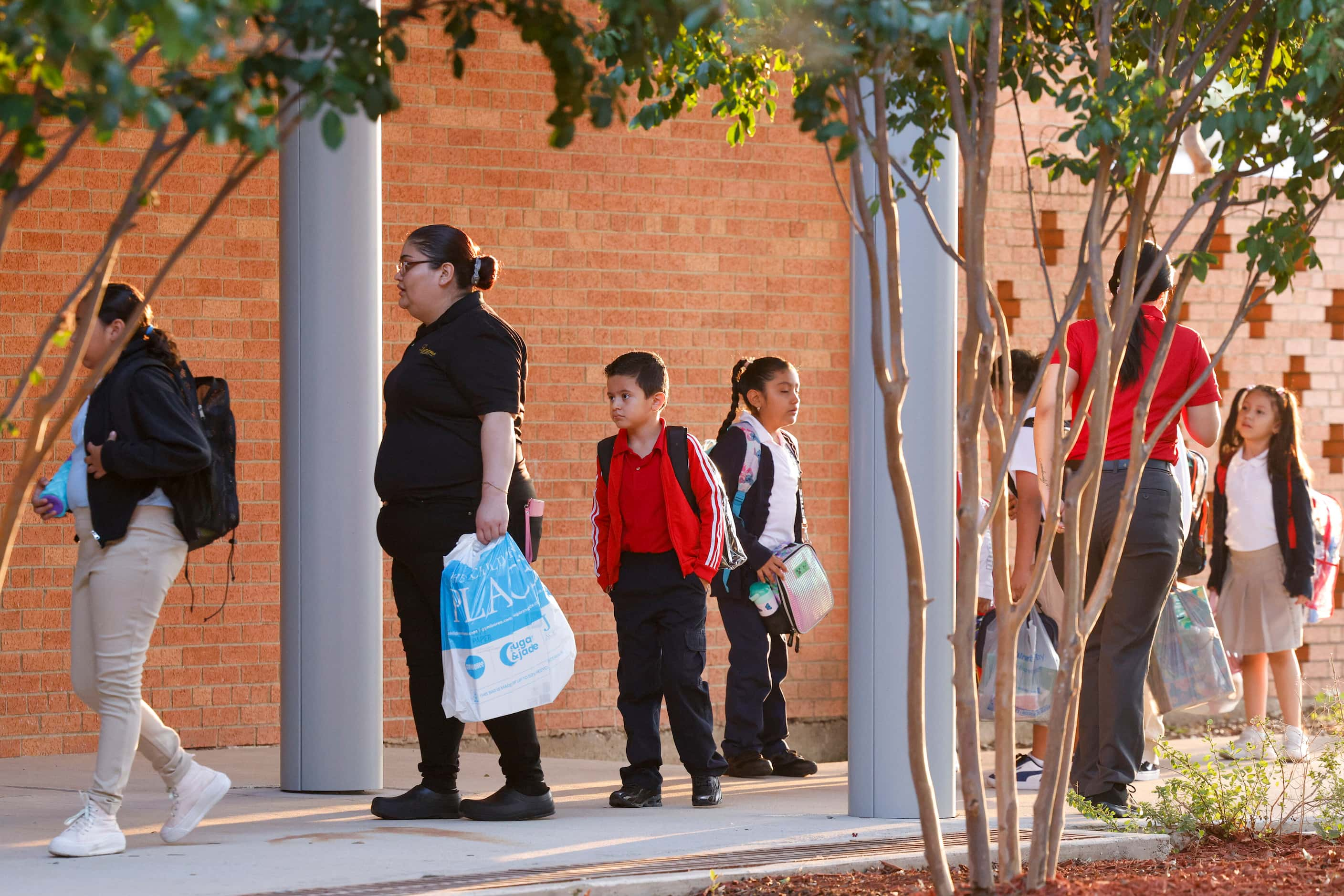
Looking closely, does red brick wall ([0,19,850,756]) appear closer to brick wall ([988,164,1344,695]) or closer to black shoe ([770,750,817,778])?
brick wall ([988,164,1344,695])

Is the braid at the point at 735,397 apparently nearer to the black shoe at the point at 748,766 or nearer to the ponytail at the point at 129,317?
the black shoe at the point at 748,766

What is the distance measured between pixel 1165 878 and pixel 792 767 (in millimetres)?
2890

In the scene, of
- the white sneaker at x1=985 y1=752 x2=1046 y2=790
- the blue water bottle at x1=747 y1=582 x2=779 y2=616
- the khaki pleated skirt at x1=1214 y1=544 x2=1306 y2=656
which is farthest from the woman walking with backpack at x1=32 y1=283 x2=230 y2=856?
the khaki pleated skirt at x1=1214 y1=544 x2=1306 y2=656

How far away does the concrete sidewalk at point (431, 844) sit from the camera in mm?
4457

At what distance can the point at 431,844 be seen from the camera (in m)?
5.11

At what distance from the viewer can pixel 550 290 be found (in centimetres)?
837

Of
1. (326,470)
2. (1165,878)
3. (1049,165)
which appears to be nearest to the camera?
(1049,165)

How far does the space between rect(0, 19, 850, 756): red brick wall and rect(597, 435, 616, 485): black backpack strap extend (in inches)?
81.2

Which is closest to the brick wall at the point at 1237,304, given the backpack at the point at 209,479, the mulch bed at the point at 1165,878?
the mulch bed at the point at 1165,878

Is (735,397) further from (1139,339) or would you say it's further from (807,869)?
(807,869)

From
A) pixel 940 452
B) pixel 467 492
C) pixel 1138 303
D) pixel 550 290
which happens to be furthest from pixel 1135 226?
pixel 550 290

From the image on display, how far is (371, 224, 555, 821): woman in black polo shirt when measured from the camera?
5395 mm

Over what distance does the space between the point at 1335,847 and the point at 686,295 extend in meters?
4.41

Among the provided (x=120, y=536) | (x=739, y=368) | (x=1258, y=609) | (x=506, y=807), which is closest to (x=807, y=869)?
(x=506, y=807)
